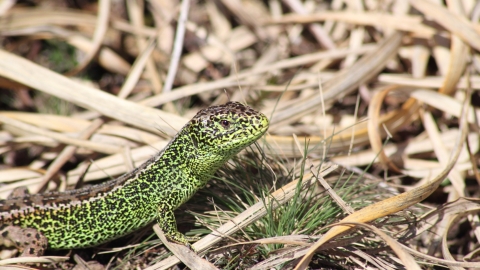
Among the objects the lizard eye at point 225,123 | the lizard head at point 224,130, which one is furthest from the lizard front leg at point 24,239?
the lizard eye at point 225,123

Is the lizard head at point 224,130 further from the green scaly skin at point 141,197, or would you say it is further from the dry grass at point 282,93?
the dry grass at point 282,93

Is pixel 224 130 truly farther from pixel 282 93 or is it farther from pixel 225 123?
pixel 282 93

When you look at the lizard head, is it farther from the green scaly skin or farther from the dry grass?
the dry grass

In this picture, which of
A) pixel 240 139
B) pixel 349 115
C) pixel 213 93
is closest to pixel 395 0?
pixel 349 115

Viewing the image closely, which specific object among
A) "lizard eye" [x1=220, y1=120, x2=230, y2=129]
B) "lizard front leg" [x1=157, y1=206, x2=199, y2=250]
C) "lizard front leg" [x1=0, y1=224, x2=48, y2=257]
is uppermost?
"lizard eye" [x1=220, y1=120, x2=230, y2=129]

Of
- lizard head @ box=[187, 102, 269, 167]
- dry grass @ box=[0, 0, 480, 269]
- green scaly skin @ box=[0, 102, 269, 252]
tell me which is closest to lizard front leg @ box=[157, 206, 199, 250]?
green scaly skin @ box=[0, 102, 269, 252]

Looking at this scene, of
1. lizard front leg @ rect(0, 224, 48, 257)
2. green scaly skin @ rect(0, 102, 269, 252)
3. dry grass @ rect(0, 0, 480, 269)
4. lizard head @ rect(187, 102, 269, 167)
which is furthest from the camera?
dry grass @ rect(0, 0, 480, 269)

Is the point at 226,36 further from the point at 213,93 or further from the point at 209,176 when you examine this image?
the point at 209,176
